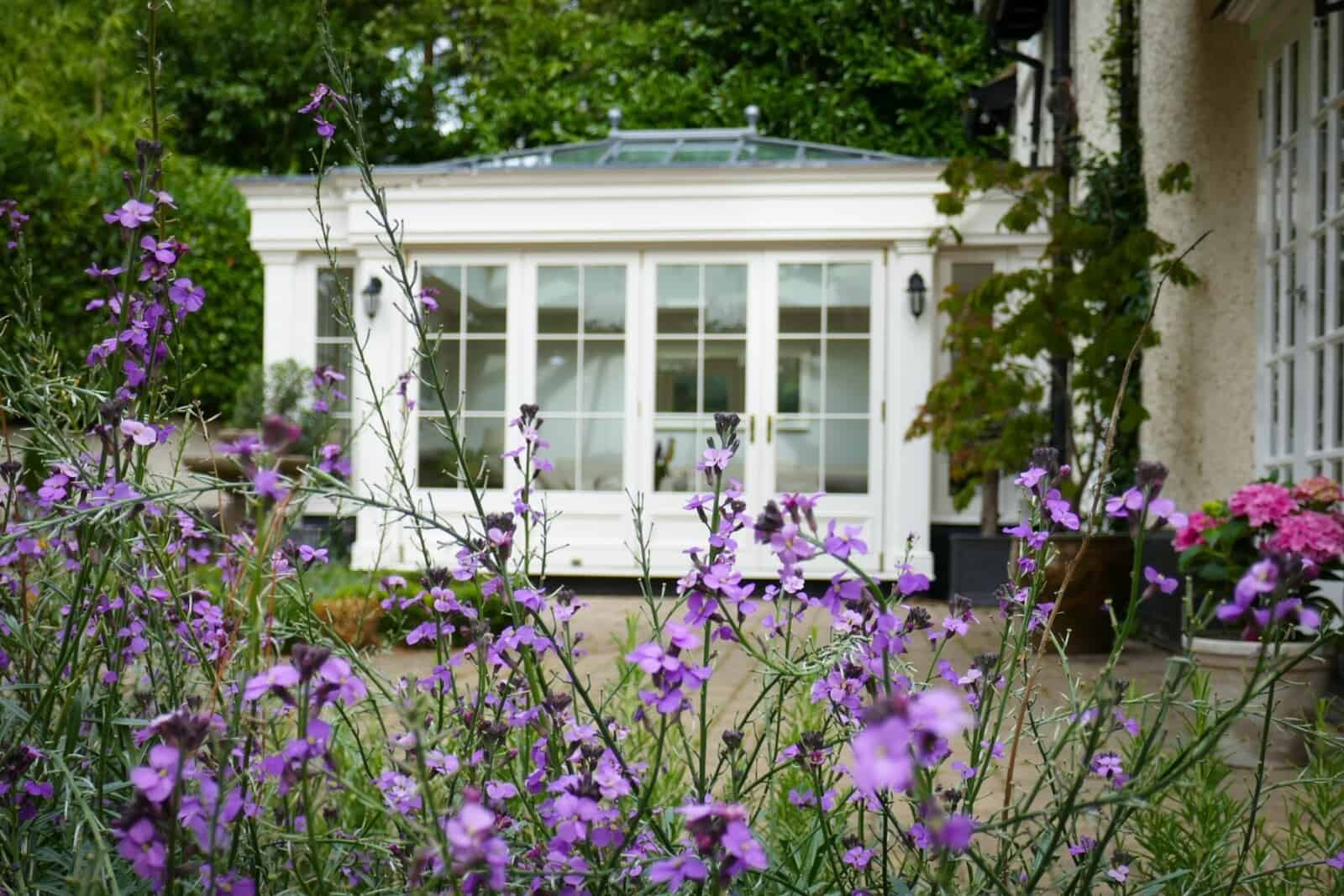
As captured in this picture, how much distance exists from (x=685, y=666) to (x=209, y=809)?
0.37 m

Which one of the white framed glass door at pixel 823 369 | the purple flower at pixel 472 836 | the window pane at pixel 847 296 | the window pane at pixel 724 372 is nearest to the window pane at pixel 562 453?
the window pane at pixel 724 372

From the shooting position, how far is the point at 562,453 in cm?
780

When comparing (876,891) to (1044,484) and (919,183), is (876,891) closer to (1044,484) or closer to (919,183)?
(1044,484)

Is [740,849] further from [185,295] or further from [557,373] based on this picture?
[557,373]

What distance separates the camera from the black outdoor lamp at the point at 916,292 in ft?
24.1

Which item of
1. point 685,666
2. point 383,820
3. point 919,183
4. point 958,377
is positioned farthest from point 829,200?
point 685,666

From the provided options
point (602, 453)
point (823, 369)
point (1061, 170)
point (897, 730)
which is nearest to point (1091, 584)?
point (1061, 170)

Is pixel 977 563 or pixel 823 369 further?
pixel 823 369

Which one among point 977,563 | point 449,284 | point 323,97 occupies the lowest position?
point 977,563

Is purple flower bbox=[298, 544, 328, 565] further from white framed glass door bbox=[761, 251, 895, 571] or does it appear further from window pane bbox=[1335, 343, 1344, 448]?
white framed glass door bbox=[761, 251, 895, 571]

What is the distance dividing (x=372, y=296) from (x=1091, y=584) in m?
4.92

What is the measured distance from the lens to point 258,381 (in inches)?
307

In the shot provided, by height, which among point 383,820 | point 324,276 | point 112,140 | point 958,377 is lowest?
point 383,820

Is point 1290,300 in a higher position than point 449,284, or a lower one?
lower
